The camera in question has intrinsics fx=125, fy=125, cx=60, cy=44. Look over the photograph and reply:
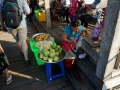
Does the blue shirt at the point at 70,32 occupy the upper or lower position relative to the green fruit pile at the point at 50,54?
upper

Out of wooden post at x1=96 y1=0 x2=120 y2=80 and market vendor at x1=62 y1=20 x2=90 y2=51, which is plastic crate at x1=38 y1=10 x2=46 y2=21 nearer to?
market vendor at x1=62 y1=20 x2=90 y2=51

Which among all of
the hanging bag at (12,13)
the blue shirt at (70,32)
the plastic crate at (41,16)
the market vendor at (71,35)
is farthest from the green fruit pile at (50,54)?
the plastic crate at (41,16)

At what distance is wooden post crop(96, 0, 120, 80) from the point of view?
1.40 metres

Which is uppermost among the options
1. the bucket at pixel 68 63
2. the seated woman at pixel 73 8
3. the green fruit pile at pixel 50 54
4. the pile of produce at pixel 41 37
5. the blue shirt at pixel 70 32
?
the seated woman at pixel 73 8

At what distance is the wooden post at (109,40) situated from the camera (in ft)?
4.60

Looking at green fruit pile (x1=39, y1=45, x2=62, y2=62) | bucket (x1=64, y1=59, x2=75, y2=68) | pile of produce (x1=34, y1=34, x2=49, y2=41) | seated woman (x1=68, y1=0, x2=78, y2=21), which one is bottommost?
bucket (x1=64, y1=59, x2=75, y2=68)

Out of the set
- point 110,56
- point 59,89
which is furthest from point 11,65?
point 110,56

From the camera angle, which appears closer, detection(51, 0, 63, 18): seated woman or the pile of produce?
the pile of produce

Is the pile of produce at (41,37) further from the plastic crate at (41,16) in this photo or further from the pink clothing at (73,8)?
the plastic crate at (41,16)

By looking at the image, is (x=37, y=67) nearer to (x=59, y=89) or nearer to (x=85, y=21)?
(x=59, y=89)

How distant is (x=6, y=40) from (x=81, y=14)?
2990mm

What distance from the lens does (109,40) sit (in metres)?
1.56

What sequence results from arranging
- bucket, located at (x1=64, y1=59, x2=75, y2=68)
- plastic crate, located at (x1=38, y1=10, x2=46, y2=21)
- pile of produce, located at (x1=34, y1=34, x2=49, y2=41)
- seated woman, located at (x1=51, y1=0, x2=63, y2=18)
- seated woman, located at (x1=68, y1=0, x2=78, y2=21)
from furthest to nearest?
seated woman, located at (x1=51, y1=0, x2=63, y2=18)
plastic crate, located at (x1=38, y1=10, x2=46, y2=21)
seated woman, located at (x1=68, y1=0, x2=78, y2=21)
pile of produce, located at (x1=34, y1=34, x2=49, y2=41)
bucket, located at (x1=64, y1=59, x2=75, y2=68)

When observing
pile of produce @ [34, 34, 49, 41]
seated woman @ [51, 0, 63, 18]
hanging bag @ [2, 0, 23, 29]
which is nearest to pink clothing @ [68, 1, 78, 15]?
seated woman @ [51, 0, 63, 18]
